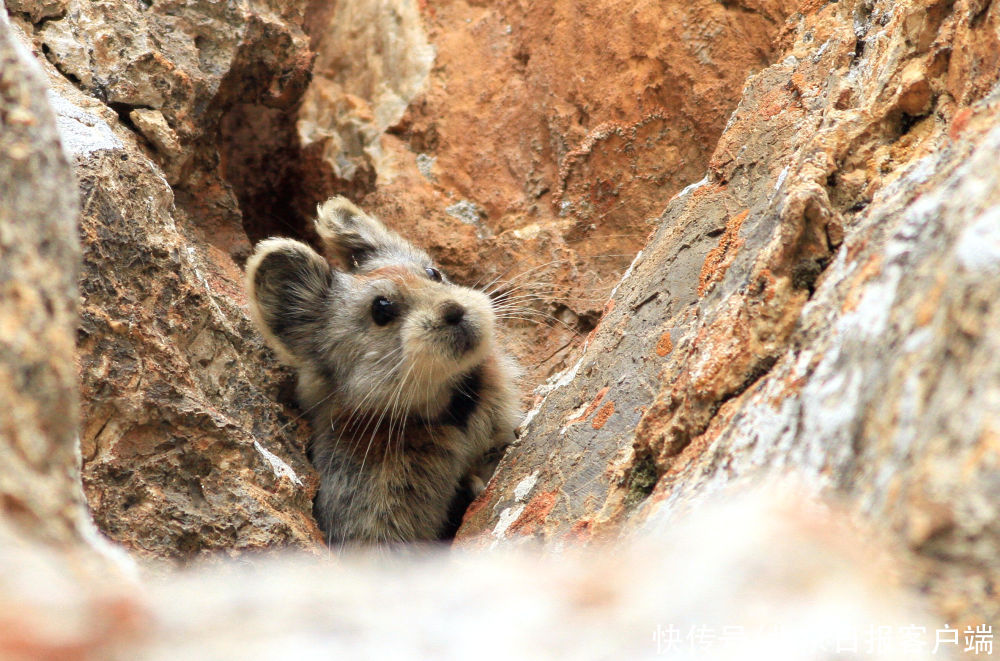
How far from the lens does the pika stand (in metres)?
5.47

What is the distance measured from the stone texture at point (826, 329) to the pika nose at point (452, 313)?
695mm

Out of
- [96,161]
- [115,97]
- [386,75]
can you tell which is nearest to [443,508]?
[96,161]

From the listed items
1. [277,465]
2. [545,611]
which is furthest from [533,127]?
[545,611]

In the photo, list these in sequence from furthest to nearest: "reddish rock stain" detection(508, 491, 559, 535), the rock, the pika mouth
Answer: the pika mouth → "reddish rock stain" detection(508, 491, 559, 535) → the rock

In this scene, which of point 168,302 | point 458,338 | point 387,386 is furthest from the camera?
point 387,386

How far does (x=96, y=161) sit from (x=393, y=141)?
3413 mm

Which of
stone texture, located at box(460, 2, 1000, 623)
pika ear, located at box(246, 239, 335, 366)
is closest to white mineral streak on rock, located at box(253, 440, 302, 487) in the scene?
pika ear, located at box(246, 239, 335, 366)

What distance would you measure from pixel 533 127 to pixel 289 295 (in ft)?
8.37

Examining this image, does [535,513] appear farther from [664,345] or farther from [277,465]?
[277,465]

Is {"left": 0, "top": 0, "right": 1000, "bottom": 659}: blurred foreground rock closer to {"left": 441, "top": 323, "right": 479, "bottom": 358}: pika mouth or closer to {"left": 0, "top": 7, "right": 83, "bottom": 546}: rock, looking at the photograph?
{"left": 0, "top": 7, "right": 83, "bottom": 546}: rock

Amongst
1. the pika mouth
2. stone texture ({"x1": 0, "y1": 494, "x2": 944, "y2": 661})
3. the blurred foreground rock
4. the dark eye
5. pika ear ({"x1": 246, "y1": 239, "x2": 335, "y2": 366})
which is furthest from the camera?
the dark eye

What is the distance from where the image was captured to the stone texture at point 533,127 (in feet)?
21.5

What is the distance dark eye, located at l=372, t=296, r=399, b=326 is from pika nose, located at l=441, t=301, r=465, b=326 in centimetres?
38

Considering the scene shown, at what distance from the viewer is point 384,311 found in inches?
225
